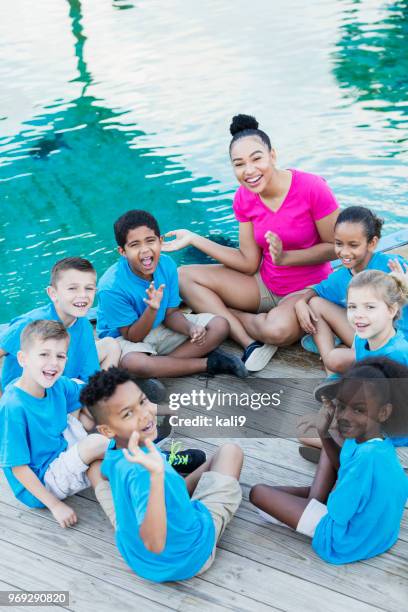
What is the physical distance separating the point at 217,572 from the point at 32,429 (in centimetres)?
84

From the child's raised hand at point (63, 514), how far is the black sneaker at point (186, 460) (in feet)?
1.37

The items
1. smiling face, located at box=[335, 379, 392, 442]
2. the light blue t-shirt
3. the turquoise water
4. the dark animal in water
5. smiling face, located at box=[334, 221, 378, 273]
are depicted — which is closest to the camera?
smiling face, located at box=[335, 379, 392, 442]

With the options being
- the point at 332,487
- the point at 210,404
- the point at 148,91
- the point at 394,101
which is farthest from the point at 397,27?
the point at 332,487

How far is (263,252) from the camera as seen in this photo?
3.86m

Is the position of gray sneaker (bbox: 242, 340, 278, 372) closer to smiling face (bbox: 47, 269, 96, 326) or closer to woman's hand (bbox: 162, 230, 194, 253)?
woman's hand (bbox: 162, 230, 194, 253)

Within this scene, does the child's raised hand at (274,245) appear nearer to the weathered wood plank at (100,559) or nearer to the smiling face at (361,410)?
the smiling face at (361,410)

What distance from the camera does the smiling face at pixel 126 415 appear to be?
2332 mm

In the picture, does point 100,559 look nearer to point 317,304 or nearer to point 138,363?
point 138,363

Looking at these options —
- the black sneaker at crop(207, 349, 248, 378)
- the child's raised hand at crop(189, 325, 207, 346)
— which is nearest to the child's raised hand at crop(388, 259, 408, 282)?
the black sneaker at crop(207, 349, 248, 378)

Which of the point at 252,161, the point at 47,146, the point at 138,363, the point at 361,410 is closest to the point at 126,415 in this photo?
the point at 361,410

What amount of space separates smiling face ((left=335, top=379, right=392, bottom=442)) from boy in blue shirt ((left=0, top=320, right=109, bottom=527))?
91cm

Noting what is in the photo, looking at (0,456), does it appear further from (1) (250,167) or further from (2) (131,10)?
(2) (131,10)

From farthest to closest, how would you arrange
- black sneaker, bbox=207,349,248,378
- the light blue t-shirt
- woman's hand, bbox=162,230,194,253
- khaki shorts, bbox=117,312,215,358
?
woman's hand, bbox=162,230,194,253 → khaki shorts, bbox=117,312,215,358 → black sneaker, bbox=207,349,248,378 → the light blue t-shirt

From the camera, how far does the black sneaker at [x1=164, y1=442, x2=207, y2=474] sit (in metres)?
2.94
